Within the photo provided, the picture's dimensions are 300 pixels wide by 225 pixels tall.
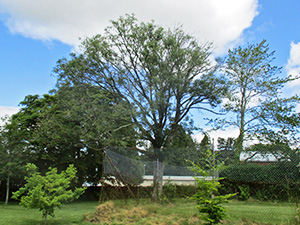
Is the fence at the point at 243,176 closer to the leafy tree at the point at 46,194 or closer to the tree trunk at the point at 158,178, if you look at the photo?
the tree trunk at the point at 158,178

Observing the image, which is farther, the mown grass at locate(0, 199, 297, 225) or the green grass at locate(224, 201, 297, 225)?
the mown grass at locate(0, 199, 297, 225)

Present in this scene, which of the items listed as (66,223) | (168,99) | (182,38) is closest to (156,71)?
(168,99)

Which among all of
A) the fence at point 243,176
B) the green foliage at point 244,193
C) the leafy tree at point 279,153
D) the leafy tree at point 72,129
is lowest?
the green foliage at point 244,193

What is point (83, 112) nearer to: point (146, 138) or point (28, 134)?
point (146, 138)

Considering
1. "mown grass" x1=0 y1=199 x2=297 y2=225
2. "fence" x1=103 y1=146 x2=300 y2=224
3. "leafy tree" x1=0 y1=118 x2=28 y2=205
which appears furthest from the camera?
"leafy tree" x1=0 y1=118 x2=28 y2=205

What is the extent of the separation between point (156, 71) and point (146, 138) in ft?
13.1

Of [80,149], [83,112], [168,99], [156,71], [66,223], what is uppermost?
[156,71]

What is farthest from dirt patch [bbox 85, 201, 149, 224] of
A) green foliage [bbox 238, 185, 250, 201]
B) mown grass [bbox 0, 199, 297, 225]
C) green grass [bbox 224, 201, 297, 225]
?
green foliage [bbox 238, 185, 250, 201]

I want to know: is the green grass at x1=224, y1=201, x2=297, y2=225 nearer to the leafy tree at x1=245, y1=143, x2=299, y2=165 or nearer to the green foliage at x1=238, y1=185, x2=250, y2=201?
the green foliage at x1=238, y1=185, x2=250, y2=201

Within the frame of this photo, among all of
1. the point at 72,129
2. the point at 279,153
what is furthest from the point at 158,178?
the point at 72,129

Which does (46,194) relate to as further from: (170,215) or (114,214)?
(170,215)

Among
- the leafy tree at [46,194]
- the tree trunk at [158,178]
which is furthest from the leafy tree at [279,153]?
the leafy tree at [46,194]

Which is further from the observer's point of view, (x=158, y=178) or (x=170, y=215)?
(x=158, y=178)

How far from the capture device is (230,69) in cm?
1911
